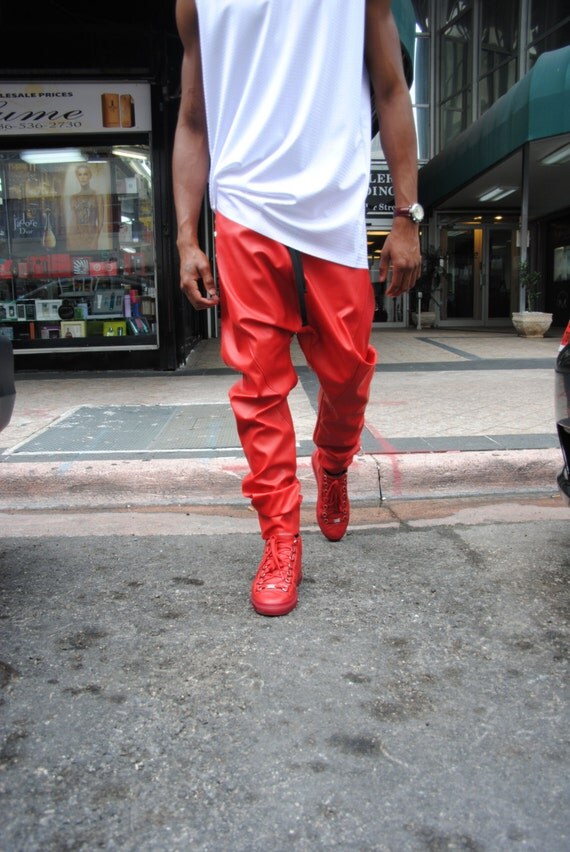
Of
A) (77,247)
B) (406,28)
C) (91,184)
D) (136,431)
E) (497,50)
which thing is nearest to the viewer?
(136,431)

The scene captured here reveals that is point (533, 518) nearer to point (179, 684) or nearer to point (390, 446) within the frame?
point (390, 446)

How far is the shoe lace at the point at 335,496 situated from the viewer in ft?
8.43

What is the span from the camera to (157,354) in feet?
24.0

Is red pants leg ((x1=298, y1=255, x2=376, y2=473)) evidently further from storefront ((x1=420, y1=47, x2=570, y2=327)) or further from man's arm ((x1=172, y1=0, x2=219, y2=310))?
storefront ((x1=420, y1=47, x2=570, y2=327))

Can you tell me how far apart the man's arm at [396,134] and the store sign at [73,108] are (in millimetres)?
5160

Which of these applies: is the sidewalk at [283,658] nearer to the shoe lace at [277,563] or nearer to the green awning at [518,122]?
the shoe lace at [277,563]

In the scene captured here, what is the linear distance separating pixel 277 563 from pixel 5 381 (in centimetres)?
107

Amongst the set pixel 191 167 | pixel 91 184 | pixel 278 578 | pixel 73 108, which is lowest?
pixel 278 578

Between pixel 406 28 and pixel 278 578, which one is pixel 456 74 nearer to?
pixel 406 28

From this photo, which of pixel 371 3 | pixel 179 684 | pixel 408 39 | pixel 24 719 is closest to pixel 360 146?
pixel 371 3

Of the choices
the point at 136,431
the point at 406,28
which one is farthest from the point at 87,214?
the point at 136,431

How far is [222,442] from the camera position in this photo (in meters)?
4.07

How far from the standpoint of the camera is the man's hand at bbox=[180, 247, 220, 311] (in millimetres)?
2209

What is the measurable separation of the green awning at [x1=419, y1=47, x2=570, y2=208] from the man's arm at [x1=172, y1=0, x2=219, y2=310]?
30.8 feet
